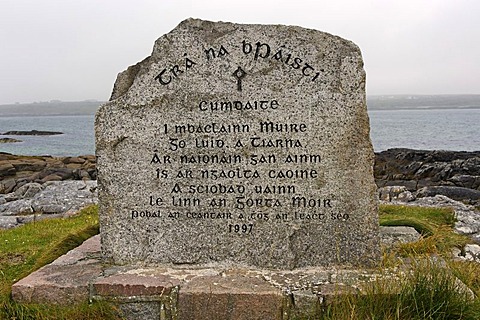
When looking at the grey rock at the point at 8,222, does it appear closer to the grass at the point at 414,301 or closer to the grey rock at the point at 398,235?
the grey rock at the point at 398,235

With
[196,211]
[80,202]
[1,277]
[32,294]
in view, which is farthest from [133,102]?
[80,202]

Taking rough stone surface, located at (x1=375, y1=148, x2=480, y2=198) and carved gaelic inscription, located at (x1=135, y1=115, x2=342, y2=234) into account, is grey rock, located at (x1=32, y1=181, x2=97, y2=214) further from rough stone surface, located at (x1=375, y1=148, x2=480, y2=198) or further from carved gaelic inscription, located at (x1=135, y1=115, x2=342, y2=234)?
rough stone surface, located at (x1=375, y1=148, x2=480, y2=198)

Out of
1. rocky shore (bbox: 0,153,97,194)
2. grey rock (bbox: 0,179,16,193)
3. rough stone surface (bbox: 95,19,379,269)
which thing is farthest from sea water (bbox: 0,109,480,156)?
rough stone surface (bbox: 95,19,379,269)

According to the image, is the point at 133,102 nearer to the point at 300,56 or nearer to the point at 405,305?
the point at 300,56

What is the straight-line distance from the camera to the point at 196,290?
4.21m

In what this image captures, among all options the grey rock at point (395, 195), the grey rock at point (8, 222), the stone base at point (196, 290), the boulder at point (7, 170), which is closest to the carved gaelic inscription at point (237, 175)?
the stone base at point (196, 290)

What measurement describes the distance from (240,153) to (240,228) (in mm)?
680

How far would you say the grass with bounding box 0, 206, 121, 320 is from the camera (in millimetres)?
4211

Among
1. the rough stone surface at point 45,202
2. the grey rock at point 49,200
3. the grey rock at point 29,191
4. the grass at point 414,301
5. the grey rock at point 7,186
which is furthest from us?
the grey rock at point 7,186

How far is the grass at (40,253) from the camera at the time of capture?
4211mm

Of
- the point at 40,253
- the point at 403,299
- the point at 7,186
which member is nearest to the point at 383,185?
the point at 7,186

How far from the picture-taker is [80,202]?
43.7 ft

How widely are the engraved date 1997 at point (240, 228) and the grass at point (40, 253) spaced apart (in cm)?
127

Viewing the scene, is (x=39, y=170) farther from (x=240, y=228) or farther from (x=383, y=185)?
(x=240, y=228)
